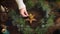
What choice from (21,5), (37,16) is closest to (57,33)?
(37,16)

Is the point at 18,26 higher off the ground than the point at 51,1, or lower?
lower

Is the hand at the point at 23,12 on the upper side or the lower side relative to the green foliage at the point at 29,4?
lower

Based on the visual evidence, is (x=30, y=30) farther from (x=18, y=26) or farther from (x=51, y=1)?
(x=51, y=1)

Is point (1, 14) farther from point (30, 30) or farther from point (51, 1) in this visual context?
point (51, 1)

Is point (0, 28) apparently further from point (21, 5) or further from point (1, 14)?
point (21, 5)

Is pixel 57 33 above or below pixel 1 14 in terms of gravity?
below

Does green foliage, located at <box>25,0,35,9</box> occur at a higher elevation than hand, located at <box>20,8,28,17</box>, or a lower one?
higher

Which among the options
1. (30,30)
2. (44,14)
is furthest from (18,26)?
(44,14)
